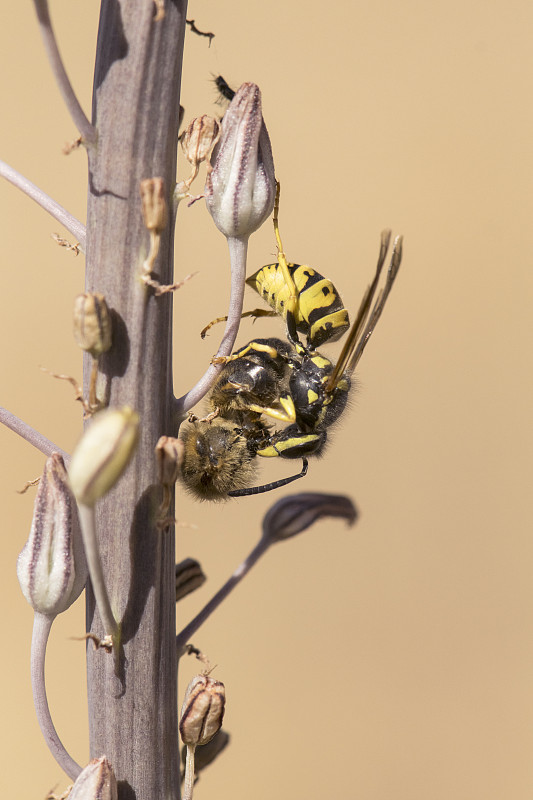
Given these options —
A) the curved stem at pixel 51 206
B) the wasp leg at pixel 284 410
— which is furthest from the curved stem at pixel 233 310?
the wasp leg at pixel 284 410

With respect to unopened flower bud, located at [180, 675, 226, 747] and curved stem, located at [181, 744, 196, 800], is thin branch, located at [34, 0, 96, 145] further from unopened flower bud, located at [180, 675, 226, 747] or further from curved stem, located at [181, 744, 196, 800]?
curved stem, located at [181, 744, 196, 800]

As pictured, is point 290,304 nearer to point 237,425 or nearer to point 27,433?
point 237,425

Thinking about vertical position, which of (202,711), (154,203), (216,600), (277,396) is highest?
(154,203)

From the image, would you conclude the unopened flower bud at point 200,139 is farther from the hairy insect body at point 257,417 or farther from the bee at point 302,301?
the bee at point 302,301

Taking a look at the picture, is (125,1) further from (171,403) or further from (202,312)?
(202,312)

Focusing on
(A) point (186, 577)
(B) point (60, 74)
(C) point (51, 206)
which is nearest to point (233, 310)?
(C) point (51, 206)

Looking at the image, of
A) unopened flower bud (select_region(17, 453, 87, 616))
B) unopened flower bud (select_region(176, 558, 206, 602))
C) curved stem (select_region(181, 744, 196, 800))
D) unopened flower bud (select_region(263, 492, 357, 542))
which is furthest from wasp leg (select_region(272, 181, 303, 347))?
curved stem (select_region(181, 744, 196, 800))
